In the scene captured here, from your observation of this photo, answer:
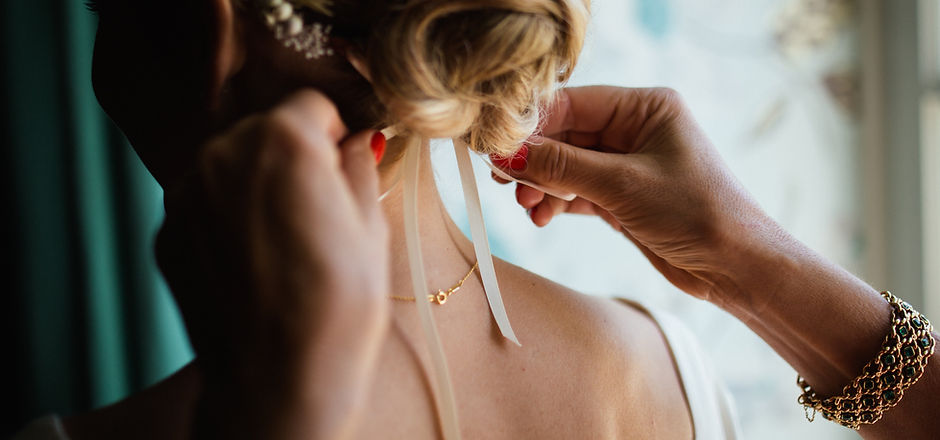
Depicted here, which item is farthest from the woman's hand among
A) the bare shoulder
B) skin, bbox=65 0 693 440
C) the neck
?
the bare shoulder

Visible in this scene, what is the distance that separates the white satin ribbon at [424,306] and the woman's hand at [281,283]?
0.70 ft

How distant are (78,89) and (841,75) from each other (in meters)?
2.21

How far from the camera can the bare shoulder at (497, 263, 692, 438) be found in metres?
0.77

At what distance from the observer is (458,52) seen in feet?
1.98

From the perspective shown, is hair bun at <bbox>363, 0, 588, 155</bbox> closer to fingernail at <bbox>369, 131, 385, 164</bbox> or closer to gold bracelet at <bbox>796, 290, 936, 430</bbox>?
fingernail at <bbox>369, 131, 385, 164</bbox>

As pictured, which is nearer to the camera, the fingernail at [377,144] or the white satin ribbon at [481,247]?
the fingernail at [377,144]

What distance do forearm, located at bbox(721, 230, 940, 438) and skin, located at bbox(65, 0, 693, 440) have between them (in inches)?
7.1

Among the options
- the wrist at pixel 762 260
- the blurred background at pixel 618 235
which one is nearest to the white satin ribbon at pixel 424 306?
the wrist at pixel 762 260

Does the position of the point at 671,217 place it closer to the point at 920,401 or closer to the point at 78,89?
the point at 920,401

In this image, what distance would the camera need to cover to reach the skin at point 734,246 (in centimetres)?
81

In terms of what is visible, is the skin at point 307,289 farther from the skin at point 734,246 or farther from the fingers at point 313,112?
the skin at point 734,246

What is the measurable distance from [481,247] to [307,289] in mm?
342

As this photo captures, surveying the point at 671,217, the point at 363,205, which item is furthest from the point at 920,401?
the point at 363,205

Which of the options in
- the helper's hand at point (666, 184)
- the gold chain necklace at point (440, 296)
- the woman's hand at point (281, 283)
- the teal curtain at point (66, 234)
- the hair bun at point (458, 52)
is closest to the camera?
the woman's hand at point (281, 283)
